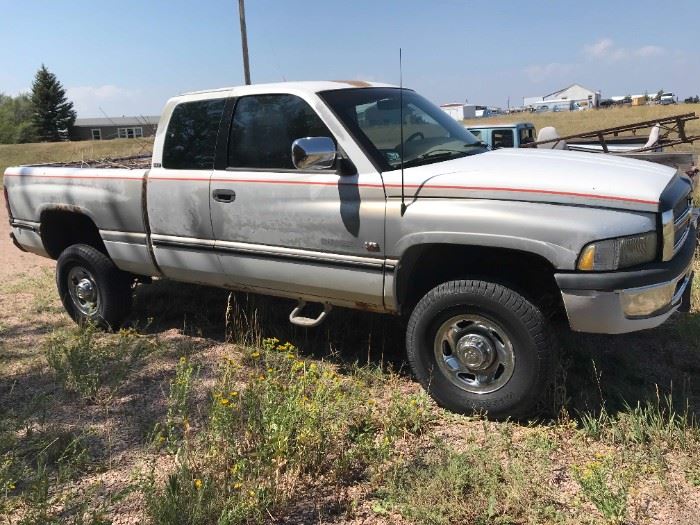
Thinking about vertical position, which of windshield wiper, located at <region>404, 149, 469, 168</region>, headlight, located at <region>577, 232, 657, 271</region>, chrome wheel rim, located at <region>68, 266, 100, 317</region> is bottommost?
chrome wheel rim, located at <region>68, 266, 100, 317</region>

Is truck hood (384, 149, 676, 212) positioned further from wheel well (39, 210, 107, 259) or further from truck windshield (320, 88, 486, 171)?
wheel well (39, 210, 107, 259)

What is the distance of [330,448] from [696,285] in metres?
4.05

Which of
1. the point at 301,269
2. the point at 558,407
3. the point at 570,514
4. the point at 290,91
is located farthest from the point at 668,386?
the point at 290,91

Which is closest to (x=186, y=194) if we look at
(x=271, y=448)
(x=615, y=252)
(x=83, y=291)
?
(x=83, y=291)

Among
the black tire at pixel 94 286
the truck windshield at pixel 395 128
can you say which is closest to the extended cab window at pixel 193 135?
the truck windshield at pixel 395 128

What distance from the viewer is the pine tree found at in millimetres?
63094

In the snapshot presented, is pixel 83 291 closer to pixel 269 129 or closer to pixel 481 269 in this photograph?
pixel 269 129

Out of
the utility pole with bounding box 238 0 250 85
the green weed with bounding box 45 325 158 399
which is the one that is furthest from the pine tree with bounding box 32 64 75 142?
the green weed with bounding box 45 325 158 399

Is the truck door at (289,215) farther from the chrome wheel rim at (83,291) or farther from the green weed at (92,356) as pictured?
the chrome wheel rim at (83,291)

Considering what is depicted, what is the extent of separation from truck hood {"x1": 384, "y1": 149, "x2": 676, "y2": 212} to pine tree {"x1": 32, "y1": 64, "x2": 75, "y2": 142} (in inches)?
2602

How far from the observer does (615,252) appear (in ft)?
10.0

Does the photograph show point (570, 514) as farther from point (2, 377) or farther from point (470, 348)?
point (2, 377)

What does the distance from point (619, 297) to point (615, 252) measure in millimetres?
227

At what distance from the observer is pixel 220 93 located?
15.0 ft
